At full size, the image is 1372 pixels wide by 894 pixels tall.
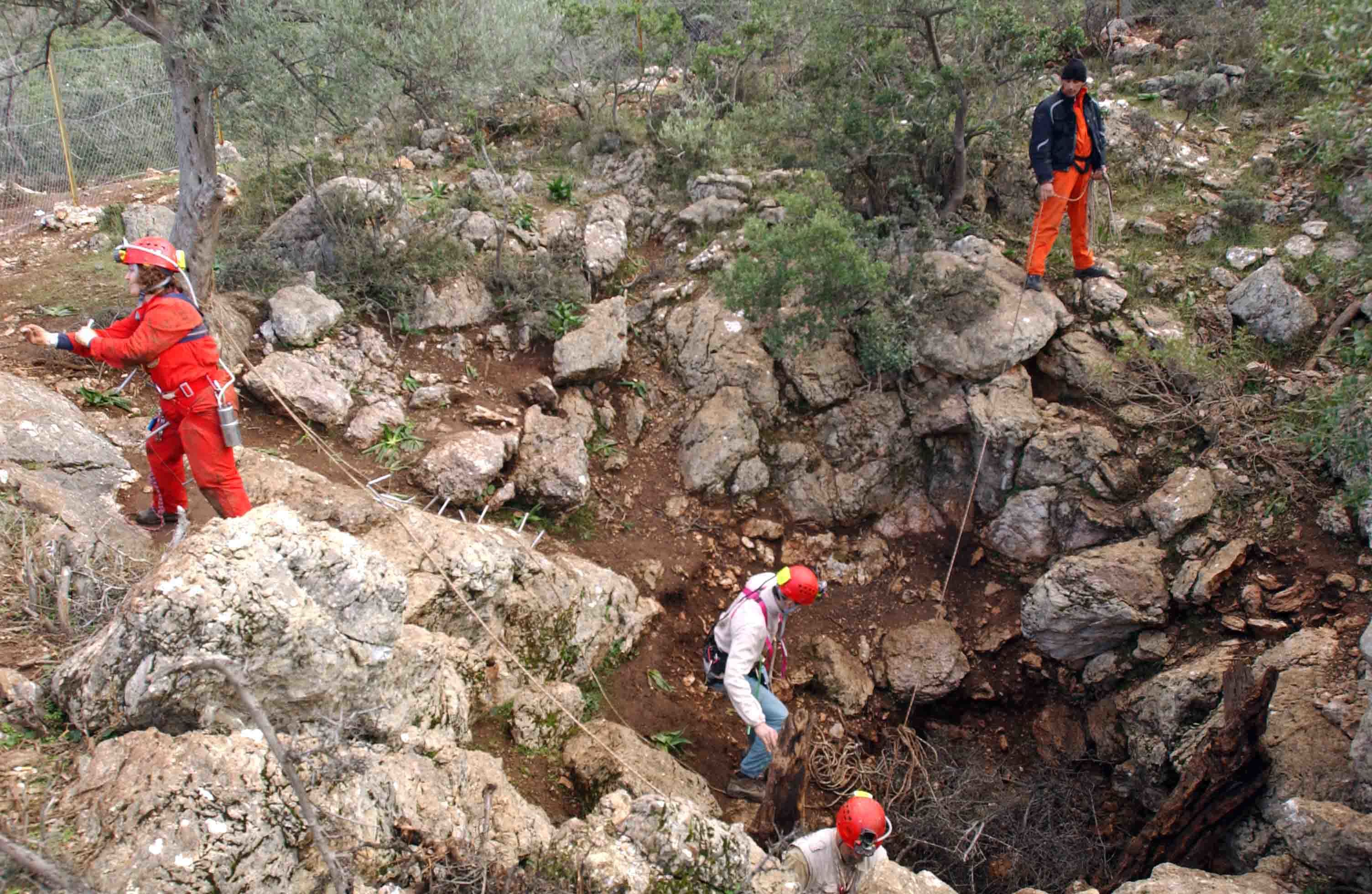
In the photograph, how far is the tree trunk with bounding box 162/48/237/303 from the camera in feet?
20.7

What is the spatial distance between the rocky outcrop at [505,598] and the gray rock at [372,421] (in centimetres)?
139

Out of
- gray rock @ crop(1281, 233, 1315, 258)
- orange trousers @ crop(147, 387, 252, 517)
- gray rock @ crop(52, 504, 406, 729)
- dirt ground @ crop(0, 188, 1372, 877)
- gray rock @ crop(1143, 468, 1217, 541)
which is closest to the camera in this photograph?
gray rock @ crop(52, 504, 406, 729)

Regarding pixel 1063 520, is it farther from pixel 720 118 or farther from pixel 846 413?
pixel 720 118

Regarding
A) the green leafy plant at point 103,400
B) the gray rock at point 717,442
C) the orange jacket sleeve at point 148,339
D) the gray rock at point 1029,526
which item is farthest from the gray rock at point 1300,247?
the green leafy plant at point 103,400

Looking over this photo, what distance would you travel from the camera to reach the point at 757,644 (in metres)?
4.93

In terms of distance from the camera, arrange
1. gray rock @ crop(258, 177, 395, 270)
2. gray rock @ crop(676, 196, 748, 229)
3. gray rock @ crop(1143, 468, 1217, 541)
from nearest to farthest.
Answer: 1. gray rock @ crop(1143, 468, 1217, 541)
2. gray rock @ crop(258, 177, 395, 270)
3. gray rock @ crop(676, 196, 748, 229)

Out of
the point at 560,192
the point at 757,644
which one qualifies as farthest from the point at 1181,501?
the point at 560,192

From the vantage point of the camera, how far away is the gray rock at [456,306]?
26.1 ft

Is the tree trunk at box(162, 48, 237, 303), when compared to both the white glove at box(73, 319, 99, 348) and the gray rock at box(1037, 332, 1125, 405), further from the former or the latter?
the gray rock at box(1037, 332, 1125, 405)

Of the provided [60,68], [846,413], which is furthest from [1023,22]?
[60,68]

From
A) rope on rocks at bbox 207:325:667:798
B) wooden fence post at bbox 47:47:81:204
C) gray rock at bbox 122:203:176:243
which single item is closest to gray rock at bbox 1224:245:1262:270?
rope on rocks at bbox 207:325:667:798

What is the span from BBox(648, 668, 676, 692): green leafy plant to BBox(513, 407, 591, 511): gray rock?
160 centimetres

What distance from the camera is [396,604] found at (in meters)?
3.97

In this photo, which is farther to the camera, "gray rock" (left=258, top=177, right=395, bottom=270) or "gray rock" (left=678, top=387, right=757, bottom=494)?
"gray rock" (left=258, top=177, right=395, bottom=270)
